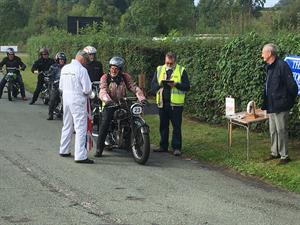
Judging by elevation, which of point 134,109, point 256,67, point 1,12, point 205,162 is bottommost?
point 205,162

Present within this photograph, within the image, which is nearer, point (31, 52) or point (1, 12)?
point (31, 52)

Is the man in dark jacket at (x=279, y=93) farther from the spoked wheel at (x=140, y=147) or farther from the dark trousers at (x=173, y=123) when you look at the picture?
the spoked wheel at (x=140, y=147)

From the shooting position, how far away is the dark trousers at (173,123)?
1063 centimetres

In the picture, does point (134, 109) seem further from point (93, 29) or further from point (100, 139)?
point (93, 29)

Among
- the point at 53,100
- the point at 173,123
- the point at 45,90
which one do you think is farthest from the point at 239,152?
the point at 45,90

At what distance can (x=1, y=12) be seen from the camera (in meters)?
95.7

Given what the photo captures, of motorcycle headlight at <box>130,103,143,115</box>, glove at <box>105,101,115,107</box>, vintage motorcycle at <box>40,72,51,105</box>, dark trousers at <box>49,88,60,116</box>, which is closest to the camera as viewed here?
motorcycle headlight at <box>130,103,143,115</box>

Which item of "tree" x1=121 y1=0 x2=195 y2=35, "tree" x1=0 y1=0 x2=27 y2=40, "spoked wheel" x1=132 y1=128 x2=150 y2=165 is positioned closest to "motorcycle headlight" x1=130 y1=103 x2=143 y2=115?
"spoked wheel" x1=132 y1=128 x2=150 y2=165

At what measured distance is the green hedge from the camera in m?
11.6

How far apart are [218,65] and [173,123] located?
2.99 meters

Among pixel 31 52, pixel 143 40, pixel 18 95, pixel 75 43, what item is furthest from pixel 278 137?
pixel 31 52

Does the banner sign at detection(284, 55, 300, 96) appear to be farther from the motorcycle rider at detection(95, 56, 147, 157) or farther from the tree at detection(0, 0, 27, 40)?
the tree at detection(0, 0, 27, 40)

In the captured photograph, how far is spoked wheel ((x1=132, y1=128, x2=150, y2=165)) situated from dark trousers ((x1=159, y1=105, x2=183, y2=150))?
1008 mm

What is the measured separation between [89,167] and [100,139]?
1015 mm
